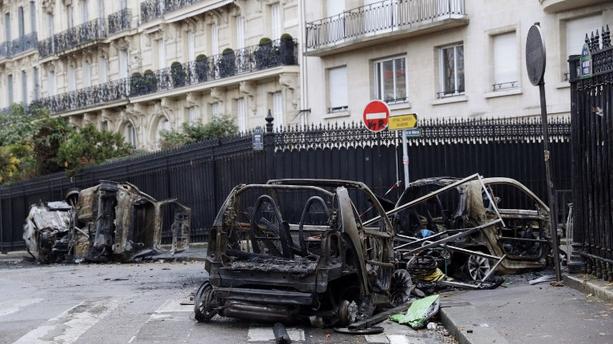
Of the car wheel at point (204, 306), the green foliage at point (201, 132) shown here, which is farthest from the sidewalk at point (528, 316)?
the green foliage at point (201, 132)

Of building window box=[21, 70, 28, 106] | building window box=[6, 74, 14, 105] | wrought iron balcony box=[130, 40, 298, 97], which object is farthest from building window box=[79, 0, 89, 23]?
building window box=[6, 74, 14, 105]

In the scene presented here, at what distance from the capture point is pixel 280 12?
31.2 meters

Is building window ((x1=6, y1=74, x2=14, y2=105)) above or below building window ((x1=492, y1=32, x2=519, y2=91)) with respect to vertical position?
above

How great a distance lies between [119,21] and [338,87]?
15.7 meters

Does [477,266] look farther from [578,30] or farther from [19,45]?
[19,45]

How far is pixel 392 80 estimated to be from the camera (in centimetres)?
2727

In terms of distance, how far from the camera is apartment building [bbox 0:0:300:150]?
31.5m

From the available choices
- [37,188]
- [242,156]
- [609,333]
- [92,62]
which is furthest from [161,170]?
[92,62]

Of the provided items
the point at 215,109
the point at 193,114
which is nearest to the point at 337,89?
the point at 215,109

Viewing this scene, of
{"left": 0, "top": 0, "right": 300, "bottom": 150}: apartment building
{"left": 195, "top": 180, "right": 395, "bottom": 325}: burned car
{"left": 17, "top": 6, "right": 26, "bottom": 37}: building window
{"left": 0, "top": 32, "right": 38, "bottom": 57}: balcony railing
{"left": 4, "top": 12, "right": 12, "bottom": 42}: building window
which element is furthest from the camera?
{"left": 4, "top": 12, "right": 12, "bottom": 42}: building window

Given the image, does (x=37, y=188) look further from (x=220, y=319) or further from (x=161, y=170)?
(x=220, y=319)

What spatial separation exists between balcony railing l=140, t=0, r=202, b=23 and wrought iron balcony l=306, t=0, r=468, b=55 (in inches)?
338

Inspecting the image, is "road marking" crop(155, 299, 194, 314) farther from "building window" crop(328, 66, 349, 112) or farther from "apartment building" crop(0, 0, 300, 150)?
"apartment building" crop(0, 0, 300, 150)

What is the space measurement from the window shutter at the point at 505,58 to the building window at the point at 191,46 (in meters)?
15.3
